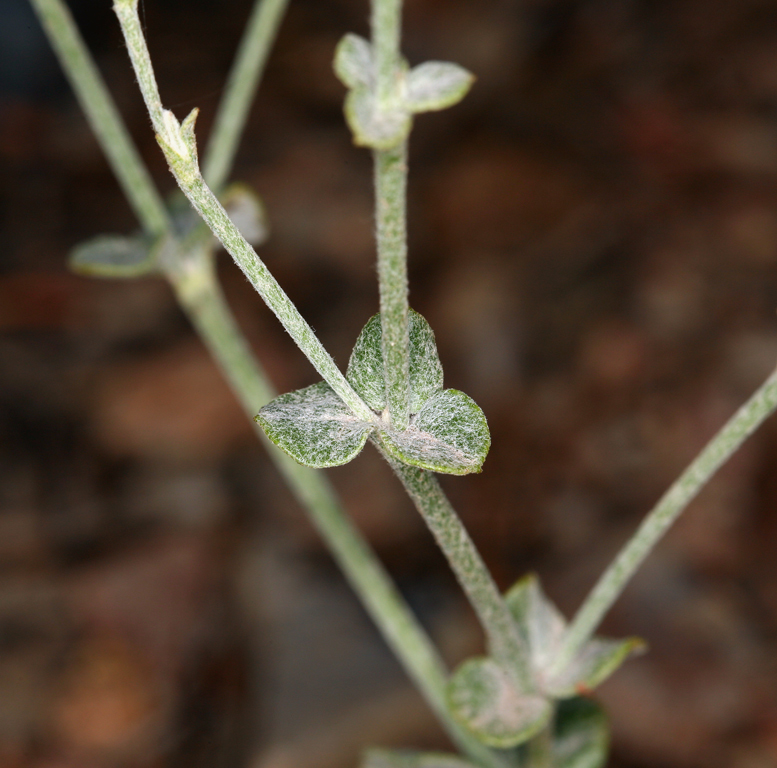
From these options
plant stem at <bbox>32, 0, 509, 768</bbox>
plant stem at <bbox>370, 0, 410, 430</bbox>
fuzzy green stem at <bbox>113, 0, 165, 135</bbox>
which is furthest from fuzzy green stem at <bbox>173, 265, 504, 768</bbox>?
fuzzy green stem at <bbox>113, 0, 165, 135</bbox>

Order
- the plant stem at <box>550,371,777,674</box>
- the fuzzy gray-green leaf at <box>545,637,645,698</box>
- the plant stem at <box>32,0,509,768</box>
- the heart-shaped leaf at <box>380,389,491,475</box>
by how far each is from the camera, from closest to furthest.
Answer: the heart-shaped leaf at <box>380,389,491,475</box> → the plant stem at <box>550,371,777,674</box> → the fuzzy gray-green leaf at <box>545,637,645,698</box> → the plant stem at <box>32,0,509,768</box>

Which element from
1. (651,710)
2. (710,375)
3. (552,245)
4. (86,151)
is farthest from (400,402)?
(86,151)

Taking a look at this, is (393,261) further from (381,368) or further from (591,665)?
(591,665)


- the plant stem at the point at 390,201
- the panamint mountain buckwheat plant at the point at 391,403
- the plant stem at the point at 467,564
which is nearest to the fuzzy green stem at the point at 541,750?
the panamint mountain buckwheat plant at the point at 391,403

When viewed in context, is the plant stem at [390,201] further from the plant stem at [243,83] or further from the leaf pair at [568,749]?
the leaf pair at [568,749]

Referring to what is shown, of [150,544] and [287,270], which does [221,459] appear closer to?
[150,544]

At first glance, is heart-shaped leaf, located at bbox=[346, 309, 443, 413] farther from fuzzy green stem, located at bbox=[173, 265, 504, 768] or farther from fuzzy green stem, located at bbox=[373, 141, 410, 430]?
fuzzy green stem, located at bbox=[173, 265, 504, 768]
